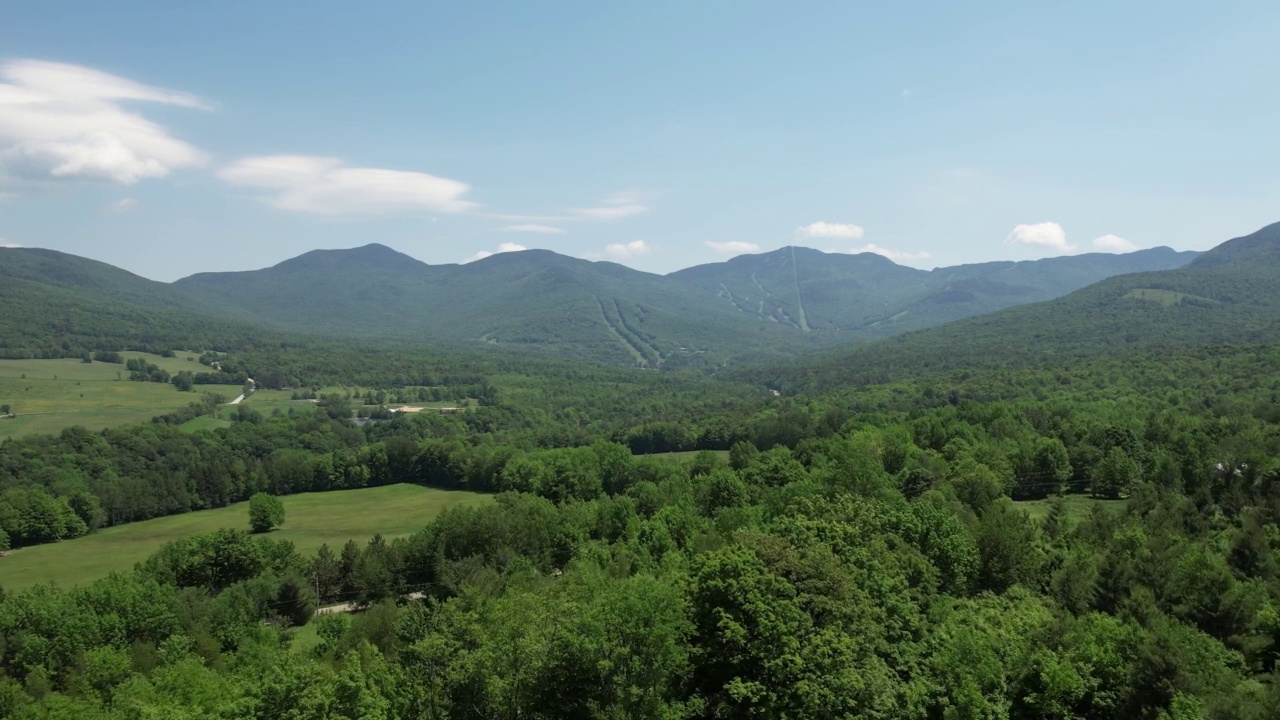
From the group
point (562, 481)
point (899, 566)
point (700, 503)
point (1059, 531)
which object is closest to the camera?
point (899, 566)

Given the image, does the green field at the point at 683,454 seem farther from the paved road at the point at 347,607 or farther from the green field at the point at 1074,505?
the paved road at the point at 347,607

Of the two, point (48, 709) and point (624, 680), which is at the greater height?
point (624, 680)

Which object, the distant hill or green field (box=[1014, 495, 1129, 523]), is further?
the distant hill

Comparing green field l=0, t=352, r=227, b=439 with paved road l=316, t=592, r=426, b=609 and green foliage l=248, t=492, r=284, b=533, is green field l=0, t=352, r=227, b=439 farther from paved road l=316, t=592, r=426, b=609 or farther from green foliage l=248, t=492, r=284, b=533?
paved road l=316, t=592, r=426, b=609

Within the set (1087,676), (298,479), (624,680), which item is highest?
(624,680)

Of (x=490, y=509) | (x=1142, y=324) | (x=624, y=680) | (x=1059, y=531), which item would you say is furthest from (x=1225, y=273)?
(x=624, y=680)

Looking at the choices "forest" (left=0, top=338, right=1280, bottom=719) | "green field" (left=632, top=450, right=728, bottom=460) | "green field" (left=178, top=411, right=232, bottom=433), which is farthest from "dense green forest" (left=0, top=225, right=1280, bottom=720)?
"green field" (left=178, top=411, right=232, bottom=433)

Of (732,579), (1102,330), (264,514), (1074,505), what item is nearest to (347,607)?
(264,514)

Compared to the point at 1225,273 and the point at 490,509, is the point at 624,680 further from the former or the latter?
the point at 1225,273
